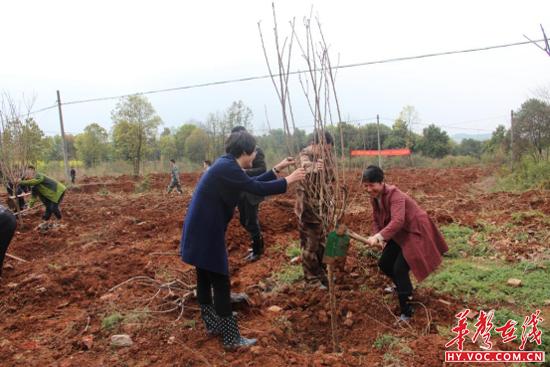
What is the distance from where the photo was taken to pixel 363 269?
478 centimetres

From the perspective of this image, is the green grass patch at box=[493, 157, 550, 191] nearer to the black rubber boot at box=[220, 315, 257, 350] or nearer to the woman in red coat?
Answer: the woman in red coat

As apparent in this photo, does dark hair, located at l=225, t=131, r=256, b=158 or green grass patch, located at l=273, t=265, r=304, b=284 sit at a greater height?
dark hair, located at l=225, t=131, r=256, b=158

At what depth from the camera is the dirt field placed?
9.74ft

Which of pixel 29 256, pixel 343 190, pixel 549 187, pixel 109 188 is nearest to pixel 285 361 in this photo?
pixel 343 190

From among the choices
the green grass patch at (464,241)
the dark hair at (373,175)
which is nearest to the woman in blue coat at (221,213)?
the dark hair at (373,175)

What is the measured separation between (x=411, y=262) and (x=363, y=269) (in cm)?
149

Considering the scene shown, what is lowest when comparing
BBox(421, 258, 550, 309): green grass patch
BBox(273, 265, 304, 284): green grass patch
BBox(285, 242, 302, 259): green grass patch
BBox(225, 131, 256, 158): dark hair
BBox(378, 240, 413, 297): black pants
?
BBox(421, 258, 550, 309): green grass patch

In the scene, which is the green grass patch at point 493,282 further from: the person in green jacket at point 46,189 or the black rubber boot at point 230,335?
the person in green jacket at point 46,189

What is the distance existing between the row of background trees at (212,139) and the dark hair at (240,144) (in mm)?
333

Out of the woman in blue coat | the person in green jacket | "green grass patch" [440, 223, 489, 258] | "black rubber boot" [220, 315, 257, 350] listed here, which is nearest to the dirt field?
"black rubber boot" [220, 315, 257, 350]

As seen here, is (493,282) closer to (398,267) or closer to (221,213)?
(398,267)

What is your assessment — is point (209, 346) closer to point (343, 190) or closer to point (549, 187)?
point (343, 190)

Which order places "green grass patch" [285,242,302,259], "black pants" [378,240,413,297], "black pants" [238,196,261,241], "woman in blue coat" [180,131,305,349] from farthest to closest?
1. "green grass patch" [285,242,302,259]
2. "black pants" [238,196,261,241]
3. "black pants" [378,240,413,297]
4. "woman in blue coat" [180,131,305,349]

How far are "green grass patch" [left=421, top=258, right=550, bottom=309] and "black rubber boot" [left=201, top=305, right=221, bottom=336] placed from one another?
228 centimetres
